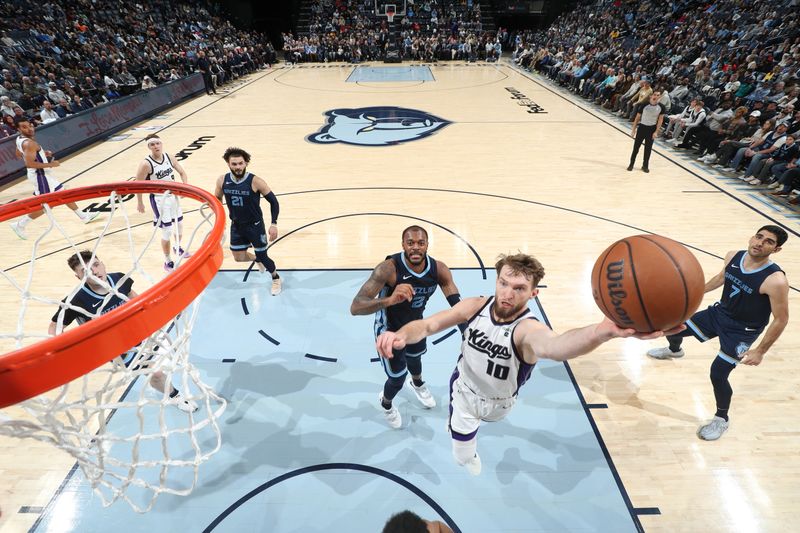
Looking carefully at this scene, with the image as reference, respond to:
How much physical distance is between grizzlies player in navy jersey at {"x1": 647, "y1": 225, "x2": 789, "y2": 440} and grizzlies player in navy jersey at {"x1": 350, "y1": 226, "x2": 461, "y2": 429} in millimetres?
2022

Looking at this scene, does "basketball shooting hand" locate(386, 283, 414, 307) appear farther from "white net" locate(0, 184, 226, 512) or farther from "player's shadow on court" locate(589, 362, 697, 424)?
"player's shadow on court" locate(589, 362, 697, 424)

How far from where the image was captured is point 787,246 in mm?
6328

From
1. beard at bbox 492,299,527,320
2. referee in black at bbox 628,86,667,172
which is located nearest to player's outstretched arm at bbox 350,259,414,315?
beard at bbox 492,299,527,320

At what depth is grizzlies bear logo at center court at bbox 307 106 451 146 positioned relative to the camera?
1138cm

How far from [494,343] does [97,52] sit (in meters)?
20.0

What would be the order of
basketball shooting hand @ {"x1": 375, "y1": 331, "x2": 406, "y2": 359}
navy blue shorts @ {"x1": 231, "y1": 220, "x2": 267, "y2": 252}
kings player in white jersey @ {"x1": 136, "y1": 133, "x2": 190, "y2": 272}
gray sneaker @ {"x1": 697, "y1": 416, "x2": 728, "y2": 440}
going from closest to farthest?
basketball shooting hand @ {"x1": 375, "y1": 331, "x2": 406, "y2": 359} < gray sneaker @ {"x1": 697, "y1": 416, "x2": 728, "y2": 440} < navy blue shorts @ {"x1": 231, "y1": 220, "x2": 267, "y2": 252} < kings player in white jersey @ {"x1": 136, "y1": 133, "x2": 190, "y2": 272}

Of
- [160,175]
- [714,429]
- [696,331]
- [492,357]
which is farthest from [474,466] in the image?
[160,175]

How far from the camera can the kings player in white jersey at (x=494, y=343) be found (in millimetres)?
2414

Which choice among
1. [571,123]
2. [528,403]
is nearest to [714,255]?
[528,403]

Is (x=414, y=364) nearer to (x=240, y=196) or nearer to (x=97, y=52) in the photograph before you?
(x=240, y=196)

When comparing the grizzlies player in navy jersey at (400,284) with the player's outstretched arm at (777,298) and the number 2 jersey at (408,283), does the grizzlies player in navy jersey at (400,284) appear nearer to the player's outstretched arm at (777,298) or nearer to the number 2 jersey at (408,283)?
the number 2 jersey at (408,283)

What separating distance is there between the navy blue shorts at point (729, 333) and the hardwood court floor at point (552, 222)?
2.31 ft

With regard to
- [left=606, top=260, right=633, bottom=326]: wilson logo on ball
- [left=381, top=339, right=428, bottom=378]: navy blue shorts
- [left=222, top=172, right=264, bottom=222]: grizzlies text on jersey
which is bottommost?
[left=381, top=339, right=428, bottom=378]: navy blue shorts

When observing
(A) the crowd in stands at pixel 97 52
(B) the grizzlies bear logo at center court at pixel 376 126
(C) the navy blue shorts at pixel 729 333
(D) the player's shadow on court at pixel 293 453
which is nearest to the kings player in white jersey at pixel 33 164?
(A) the crowd in stands at pixel 97 52
